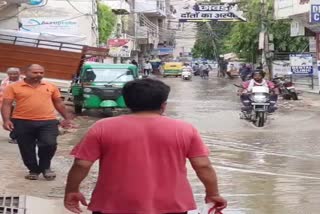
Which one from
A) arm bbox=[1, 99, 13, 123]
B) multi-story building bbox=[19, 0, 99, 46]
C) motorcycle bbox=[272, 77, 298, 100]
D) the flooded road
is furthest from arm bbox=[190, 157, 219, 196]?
multi-story building bbox=[19, 0, 99, 46]

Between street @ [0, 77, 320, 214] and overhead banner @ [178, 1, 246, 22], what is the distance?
828 inches

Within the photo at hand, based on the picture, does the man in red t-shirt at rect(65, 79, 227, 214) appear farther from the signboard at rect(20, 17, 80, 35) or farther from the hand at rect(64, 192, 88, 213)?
the signboard at rect(20, 17, 80, 35)

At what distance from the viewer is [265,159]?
1190 centimetres

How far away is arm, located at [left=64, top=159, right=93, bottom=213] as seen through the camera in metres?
4.14

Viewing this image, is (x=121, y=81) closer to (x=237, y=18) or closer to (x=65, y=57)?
(x=65, y=57)

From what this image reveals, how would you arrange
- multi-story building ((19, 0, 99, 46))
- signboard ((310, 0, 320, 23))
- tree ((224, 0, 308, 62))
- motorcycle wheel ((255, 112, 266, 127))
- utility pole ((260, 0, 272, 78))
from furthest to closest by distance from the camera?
tree ((224, 0, 308, 62))
utility pole ((260, 0, 272, 78))
multi-story building ((19, 0, 99, 46))
signboard ((310, 0, 320, 23))
motorcycle wheel ((255, 112, 266, 127))

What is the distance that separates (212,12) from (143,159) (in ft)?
125

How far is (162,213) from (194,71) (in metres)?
70.6

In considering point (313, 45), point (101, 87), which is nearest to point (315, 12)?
point (313, 45)

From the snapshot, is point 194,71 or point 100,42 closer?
point 100,42

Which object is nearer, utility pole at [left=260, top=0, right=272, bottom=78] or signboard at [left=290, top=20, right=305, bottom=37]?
signboard at [left=290, top=20, right=305, bottom=37]

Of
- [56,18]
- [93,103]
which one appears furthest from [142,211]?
[56,18]

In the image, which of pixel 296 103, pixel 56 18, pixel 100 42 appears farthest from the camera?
pixel 100 42

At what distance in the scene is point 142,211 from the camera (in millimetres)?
4016
